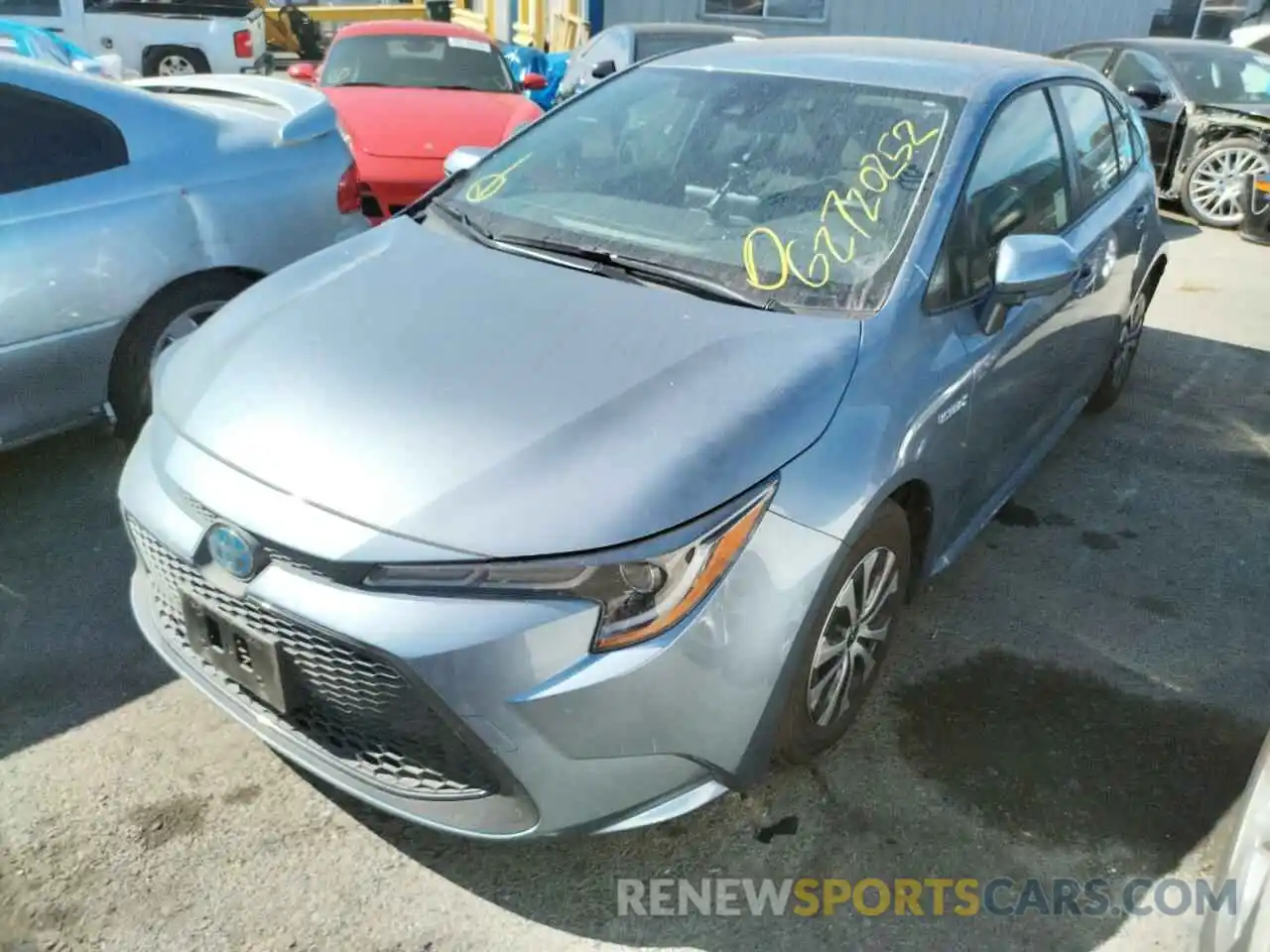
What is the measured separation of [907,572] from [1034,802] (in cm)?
62

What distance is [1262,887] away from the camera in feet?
5.54

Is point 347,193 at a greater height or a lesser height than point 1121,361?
greater

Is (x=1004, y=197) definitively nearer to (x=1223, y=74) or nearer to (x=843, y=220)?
(x=843, y=220)

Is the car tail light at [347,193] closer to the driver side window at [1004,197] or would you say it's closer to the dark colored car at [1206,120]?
the driver side window at [1004,197]

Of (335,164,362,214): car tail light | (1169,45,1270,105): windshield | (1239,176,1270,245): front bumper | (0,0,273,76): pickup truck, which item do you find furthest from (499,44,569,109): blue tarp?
(335,164,362,214): car tail light

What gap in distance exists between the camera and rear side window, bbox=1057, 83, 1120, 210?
358 centimetres

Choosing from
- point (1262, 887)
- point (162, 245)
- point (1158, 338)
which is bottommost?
point (1158, 338)

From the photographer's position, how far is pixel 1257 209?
8023 millimetres

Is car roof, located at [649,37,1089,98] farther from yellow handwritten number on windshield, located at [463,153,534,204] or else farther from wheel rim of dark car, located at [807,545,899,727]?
wheel rim of dark car, located at [807,545,899,727]

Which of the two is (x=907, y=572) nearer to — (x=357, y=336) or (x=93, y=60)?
(x=357, y=336)

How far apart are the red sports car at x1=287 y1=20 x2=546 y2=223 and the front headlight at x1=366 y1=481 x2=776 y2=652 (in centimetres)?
439

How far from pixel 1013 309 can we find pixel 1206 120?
7.00 meters

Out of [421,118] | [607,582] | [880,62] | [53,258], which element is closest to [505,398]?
[607,582]

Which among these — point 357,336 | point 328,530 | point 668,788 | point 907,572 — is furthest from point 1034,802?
point 357,336
